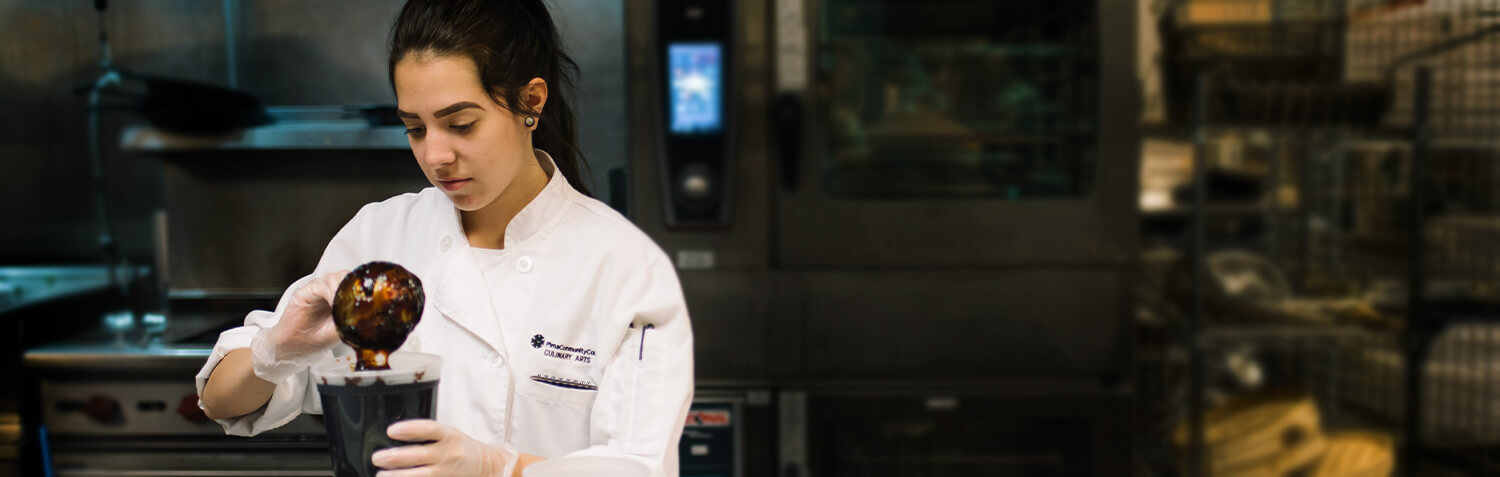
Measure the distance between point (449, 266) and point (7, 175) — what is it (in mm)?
928

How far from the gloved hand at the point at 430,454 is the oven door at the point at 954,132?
3.89ft

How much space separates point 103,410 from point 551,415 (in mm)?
598

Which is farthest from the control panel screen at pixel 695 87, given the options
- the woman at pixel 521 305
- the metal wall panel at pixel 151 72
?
the woman at pixel 521 305

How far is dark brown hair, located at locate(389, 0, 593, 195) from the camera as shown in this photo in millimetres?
606

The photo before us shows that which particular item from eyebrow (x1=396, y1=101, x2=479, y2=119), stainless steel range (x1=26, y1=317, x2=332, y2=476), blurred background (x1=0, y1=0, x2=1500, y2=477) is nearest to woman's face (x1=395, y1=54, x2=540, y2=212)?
eyebrow (x1=396, y1=101, x2=479, y2=119)

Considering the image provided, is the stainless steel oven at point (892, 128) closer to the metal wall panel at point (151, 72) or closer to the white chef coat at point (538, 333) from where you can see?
the metal wall panel at point (151, 72)

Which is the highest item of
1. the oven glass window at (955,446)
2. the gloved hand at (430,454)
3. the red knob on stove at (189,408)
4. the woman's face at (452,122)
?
the woman's face at (452,122)

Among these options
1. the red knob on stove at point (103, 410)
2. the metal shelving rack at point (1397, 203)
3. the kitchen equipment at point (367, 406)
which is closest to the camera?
the kitchen equipment at point (367, 406)

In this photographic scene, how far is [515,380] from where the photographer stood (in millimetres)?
701

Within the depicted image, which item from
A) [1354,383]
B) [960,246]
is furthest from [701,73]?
[1354,383]

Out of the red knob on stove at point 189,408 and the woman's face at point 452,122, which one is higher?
the woman's face at point 452,122

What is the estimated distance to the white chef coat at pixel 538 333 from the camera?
0.68 meters

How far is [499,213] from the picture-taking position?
72 centimetres

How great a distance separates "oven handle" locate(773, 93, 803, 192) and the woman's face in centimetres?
108
